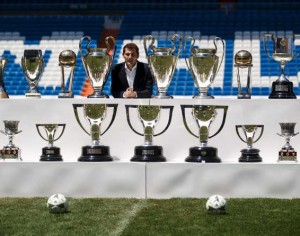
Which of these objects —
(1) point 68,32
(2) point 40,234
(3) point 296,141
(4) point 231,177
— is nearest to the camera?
(2) point 40,234

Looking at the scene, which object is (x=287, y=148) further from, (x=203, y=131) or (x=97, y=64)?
(x=97, y=64)

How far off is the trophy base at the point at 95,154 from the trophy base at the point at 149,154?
0.19 metres

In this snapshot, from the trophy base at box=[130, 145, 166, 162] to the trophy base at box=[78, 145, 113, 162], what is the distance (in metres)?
0.19

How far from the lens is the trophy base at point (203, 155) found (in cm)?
618

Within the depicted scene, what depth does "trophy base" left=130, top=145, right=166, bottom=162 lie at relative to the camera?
20.4 ft

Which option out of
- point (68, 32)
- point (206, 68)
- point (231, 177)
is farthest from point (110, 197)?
point (68, 32)

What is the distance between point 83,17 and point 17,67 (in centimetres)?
291

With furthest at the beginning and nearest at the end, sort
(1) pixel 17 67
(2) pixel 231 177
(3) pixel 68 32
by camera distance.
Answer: (3) pixel 68 32 < (1) pixel 17 67 < (2) pixel 231 177

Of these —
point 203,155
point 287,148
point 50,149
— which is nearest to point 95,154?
point 50,149

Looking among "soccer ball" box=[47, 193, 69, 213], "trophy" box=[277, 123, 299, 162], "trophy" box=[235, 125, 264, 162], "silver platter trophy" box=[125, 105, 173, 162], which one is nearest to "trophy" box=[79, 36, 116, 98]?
"silver platter trophy" box=[125, 105, 173, 162]

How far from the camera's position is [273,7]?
66.6ft

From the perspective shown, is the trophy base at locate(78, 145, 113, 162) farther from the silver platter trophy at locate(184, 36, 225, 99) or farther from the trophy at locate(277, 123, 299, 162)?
the trophy at locate(277, 123, 299, 162)

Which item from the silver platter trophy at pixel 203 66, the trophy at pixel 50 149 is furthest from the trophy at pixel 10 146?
the silver platter trophy at pixel 203 66

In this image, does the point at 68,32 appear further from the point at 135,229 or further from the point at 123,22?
the point at 135,229
